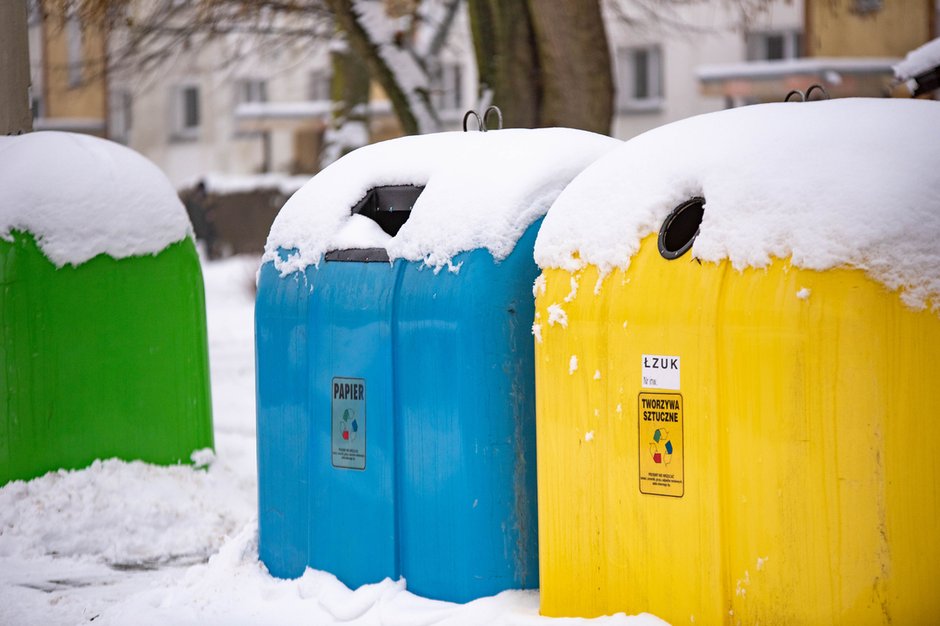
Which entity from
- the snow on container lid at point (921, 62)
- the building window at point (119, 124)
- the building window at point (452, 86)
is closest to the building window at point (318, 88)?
the building window at point (452, 86)

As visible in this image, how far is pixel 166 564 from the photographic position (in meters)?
5.02

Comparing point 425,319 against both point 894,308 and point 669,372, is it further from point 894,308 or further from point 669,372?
point 894,308

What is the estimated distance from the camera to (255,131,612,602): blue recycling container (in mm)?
3721

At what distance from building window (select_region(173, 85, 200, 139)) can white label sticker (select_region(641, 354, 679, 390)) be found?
3253 cm

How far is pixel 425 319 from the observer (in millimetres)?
3781

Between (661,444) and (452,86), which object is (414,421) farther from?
(452,86)

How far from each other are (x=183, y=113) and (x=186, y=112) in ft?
0.47

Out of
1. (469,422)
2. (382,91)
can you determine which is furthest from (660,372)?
(382,91)

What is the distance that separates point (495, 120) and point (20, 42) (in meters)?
3.59

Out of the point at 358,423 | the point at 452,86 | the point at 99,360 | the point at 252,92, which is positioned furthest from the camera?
the point at 252,92

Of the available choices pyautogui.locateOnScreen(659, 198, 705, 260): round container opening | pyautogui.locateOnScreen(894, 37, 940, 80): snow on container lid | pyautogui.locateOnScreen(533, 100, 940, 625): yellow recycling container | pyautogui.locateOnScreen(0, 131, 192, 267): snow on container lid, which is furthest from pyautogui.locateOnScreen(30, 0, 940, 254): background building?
pyautogui.locateOnScreen(533, 100, 940, 625): yellow recycling container

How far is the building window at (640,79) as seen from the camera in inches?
1096

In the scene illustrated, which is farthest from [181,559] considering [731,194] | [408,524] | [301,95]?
→ [301,95]

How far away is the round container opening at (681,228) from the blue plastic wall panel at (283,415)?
1265 millimetres
